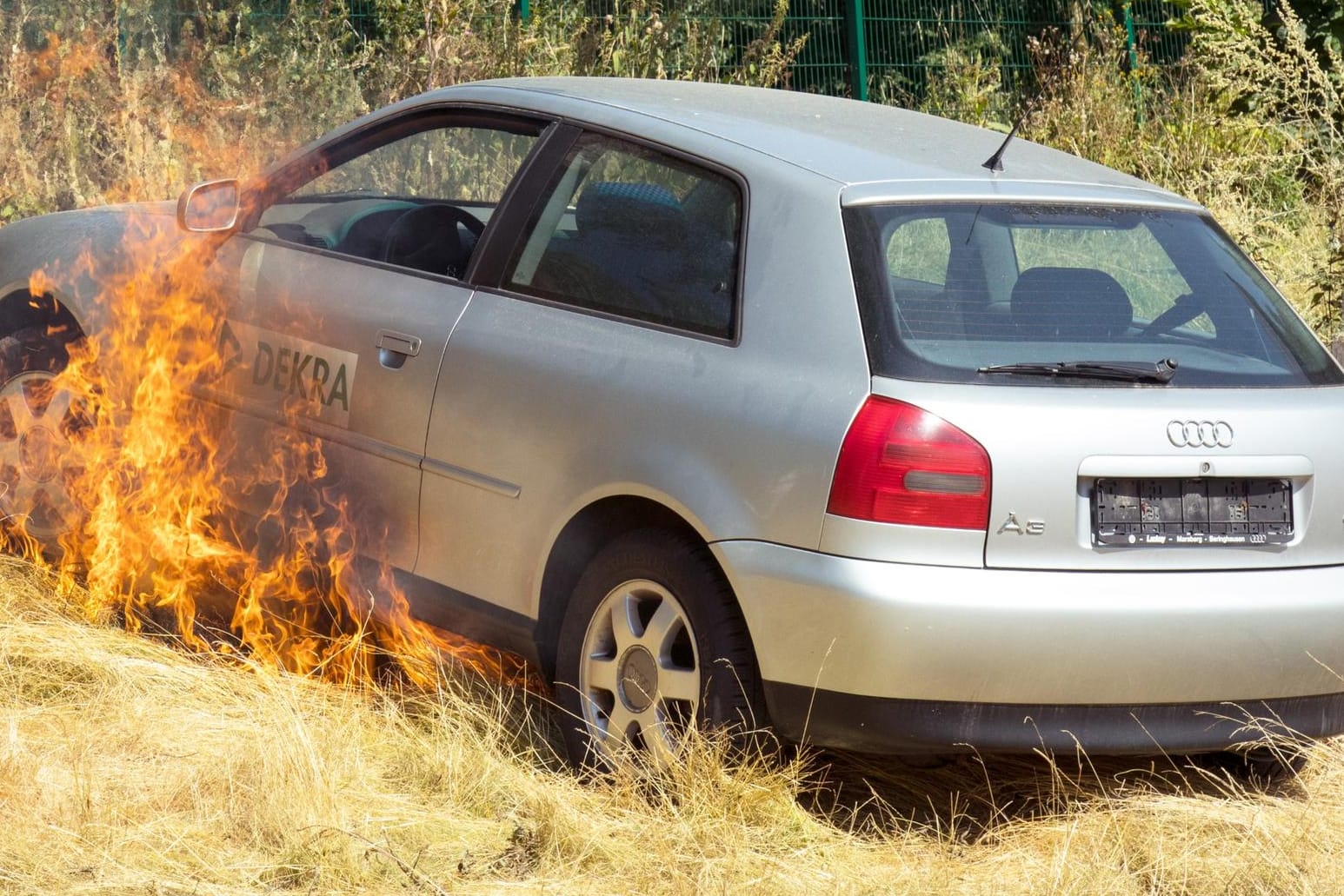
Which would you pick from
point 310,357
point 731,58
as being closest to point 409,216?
point 310,357

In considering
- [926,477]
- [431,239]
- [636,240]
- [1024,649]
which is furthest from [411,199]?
[1024,649]

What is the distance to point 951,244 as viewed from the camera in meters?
3.97

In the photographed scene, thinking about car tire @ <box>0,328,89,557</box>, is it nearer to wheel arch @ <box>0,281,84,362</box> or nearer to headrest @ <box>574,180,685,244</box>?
wheel arch @ <box>0,281,84,362</box>

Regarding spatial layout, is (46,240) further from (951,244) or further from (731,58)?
(731,58)

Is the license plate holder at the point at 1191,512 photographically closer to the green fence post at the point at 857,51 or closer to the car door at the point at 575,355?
the car door at the point at 575,355

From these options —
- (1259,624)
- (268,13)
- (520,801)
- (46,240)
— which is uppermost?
(268,13)

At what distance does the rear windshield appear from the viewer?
11.9ft

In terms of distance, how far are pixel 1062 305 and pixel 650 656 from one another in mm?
1273

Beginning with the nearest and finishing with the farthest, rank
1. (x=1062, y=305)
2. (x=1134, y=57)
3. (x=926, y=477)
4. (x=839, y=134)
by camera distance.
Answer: (x=926, y=477)
(x=1062, y=305)
(x=839, y=134)
(x=1134, y=57)

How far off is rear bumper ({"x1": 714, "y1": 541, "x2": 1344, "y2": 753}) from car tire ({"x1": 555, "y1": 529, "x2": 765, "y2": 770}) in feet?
0.30

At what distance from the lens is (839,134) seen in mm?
4355

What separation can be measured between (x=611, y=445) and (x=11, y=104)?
7753 millimetres

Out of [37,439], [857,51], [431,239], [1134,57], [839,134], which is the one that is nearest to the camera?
[839,134]

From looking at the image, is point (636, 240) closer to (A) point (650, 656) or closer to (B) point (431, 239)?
(B) point (431, 239)
